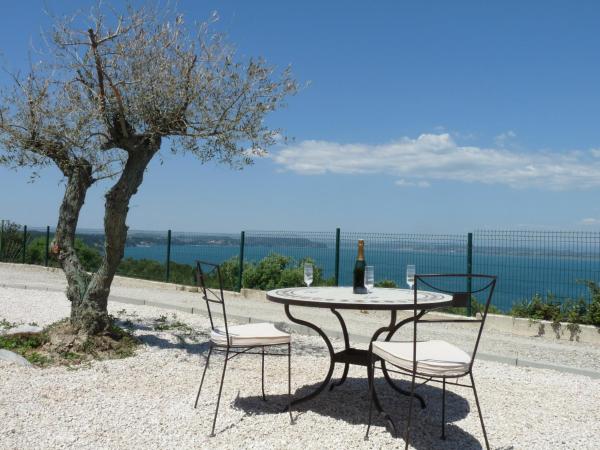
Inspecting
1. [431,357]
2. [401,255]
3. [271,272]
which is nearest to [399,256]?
[401,255]

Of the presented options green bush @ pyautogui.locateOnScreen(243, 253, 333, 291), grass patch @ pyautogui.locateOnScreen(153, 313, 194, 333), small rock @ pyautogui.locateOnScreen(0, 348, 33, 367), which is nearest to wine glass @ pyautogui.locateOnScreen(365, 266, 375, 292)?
small rock @ pyautogui.locateOnScreen(0, 348, 33, 367)

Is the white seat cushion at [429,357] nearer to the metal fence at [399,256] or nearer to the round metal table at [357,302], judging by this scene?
the round metal table at [357,302]

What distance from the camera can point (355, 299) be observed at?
4.42 meters

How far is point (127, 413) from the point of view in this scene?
14.8 ft

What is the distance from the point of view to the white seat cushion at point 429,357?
3691mm

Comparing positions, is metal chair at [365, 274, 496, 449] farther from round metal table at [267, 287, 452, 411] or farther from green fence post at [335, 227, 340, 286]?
green fence post at [335, 227, 340, 286]

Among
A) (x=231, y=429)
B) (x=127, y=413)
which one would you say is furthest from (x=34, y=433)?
(x=231, y=429)

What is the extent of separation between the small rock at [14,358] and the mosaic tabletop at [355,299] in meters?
2.85

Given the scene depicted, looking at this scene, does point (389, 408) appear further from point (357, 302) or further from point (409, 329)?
point (409, 329)

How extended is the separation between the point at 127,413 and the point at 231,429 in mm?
892

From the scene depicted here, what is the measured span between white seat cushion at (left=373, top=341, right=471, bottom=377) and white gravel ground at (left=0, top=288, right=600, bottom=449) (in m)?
0.58

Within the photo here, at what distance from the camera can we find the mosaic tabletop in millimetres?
4145

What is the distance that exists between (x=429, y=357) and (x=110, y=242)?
14.1 ft

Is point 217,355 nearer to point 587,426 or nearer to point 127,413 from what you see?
point 127,413
